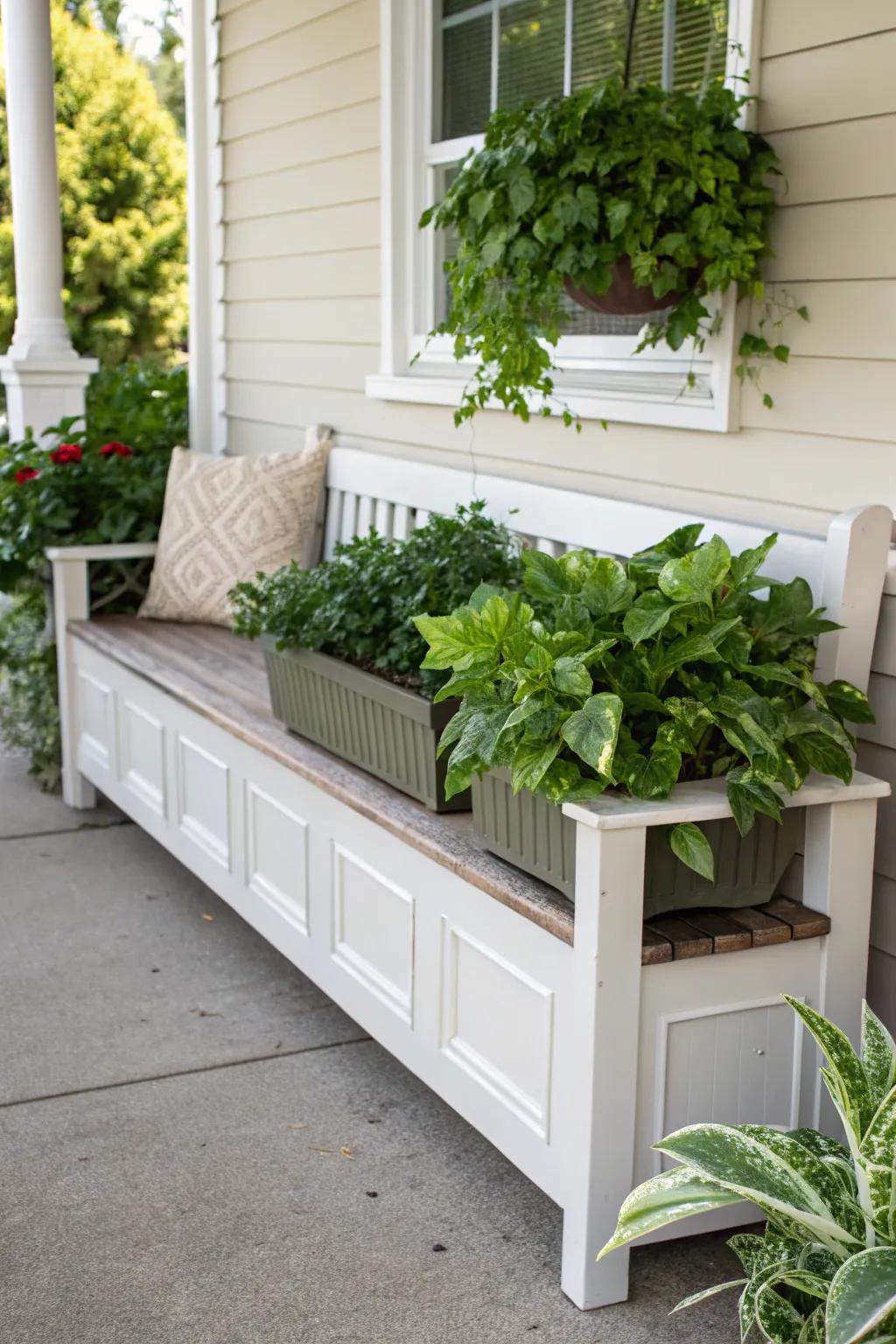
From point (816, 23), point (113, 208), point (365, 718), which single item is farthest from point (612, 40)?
point (113, 208)

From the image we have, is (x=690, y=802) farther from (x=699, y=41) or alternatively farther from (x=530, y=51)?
(x=530, y=51)

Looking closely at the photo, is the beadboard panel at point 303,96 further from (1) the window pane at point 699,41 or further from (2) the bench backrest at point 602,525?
(1) the window pane at point 699,41

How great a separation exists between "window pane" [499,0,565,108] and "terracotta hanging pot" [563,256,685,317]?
0.71m

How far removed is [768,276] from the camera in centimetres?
259

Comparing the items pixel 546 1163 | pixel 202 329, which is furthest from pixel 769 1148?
pixel 202 329

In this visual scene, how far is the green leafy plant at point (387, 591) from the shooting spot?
275 centimetres

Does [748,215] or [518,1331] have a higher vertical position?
[748,215]

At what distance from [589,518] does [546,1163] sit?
1.33 meters

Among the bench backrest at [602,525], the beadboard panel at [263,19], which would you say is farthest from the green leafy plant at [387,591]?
the beadboard panel at [263,19]

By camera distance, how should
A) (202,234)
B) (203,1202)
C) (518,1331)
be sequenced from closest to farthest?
(518,1331)
(203,1202)
(202,234)

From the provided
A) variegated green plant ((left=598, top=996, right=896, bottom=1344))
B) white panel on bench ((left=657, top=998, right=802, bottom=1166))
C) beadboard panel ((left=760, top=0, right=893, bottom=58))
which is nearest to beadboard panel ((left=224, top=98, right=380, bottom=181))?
beadboard panel ((left=760, top=0, right=893, bottom=58))

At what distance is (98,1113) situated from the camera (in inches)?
104

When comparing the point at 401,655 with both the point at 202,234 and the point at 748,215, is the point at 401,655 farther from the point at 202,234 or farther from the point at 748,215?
the point at 202,234

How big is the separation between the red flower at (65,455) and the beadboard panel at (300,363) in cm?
63
